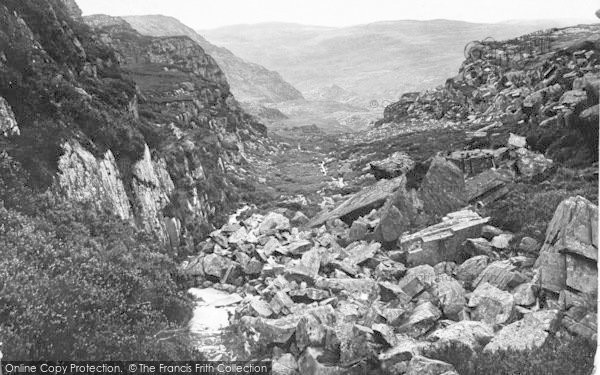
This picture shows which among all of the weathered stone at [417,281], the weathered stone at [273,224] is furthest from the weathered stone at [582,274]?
the weathered stone at [273,224]

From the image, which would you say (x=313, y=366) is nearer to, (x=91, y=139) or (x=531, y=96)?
(x=91, y=139)

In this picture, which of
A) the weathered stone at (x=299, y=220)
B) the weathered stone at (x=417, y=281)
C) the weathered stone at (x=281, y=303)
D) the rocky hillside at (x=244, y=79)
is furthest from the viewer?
the rocky hillside at (x=244, y=79)

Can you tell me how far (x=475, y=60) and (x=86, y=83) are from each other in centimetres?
7396

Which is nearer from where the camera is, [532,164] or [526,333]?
[526,333]

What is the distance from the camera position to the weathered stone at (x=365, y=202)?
2066cm

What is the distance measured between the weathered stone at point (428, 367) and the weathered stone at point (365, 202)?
1176cm

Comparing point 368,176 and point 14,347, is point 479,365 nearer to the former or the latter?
point 14,347

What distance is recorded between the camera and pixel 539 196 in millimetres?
16016

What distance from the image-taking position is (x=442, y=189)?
60.6 ft

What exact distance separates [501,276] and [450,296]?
187 centimetres

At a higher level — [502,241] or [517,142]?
[517,142]

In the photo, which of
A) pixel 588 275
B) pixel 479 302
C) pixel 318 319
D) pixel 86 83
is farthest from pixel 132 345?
pixel 86 83

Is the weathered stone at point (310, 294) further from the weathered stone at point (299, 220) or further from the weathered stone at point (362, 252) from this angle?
the weathered stone at point (299, 220)

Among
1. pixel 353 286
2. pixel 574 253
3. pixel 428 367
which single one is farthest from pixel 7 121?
pixel 574 253
